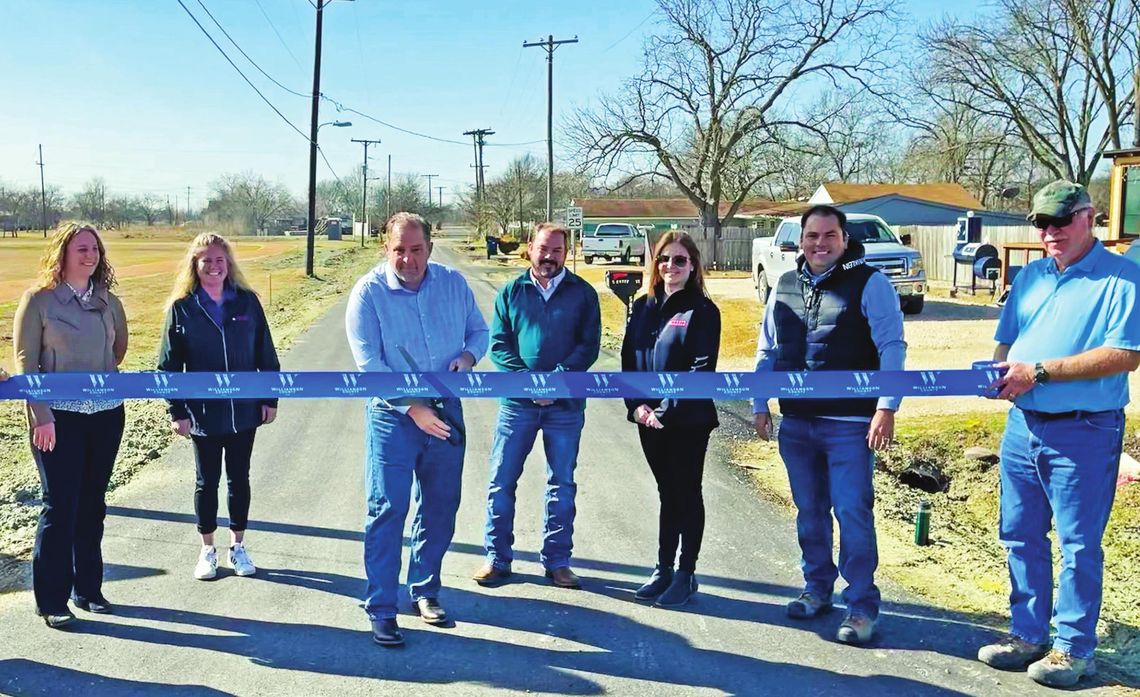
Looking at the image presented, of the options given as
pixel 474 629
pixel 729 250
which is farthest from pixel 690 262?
pixel 729 250

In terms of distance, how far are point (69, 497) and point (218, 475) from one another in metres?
0.83

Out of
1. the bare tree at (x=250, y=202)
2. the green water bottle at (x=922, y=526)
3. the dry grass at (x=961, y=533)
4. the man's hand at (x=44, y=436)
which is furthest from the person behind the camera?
the bare tree at (x=250, y=202)

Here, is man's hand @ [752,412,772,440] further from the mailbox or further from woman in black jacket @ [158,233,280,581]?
the mailbox

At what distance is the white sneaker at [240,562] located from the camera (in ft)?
17.3

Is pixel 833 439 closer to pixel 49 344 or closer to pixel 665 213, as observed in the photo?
pixel 49 344

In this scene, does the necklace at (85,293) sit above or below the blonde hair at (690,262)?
below

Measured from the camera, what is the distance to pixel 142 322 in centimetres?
2245

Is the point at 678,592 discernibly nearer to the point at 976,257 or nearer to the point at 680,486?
the point at 680,486

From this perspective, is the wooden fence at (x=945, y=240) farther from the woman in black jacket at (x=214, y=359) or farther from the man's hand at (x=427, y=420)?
the man's hand at (x=427, y=420)

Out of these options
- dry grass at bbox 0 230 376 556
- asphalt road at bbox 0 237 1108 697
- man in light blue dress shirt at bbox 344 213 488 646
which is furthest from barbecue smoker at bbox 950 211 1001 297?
man in light blue dress shirt at bbox 344 213 488 646

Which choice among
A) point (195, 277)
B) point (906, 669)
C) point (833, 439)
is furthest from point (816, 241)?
point (195, 277)

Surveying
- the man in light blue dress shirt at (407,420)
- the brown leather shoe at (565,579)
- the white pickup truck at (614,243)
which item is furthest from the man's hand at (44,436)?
the white pickup truck at (614,243)

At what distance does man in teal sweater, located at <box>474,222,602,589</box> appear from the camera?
203 inches

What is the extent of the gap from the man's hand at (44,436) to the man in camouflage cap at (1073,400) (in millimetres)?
→ 4411
